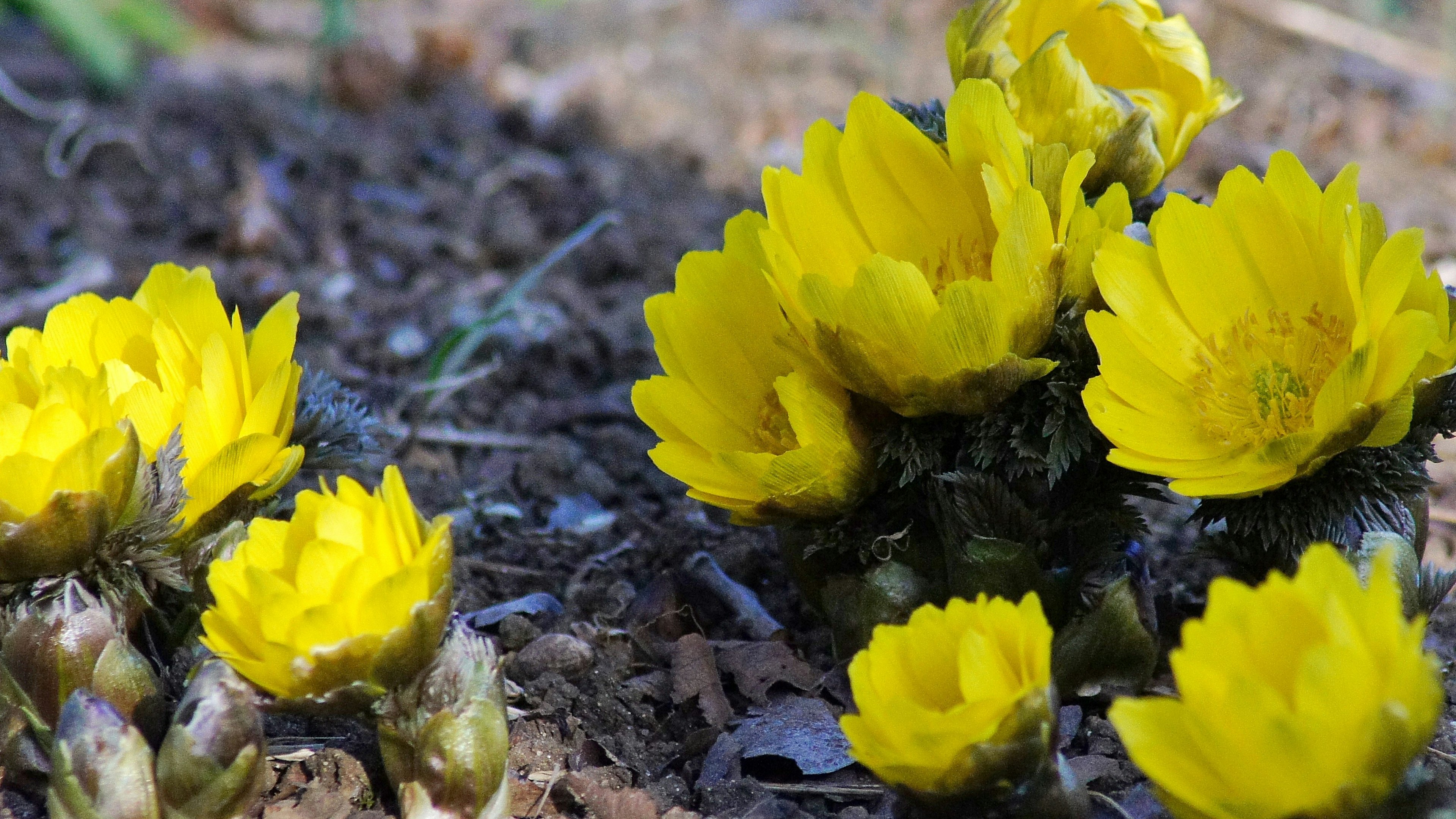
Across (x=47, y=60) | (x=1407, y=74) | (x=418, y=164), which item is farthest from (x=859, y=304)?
(x=47, y=60)

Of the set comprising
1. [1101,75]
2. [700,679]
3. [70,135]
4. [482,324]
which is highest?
[1101,75]

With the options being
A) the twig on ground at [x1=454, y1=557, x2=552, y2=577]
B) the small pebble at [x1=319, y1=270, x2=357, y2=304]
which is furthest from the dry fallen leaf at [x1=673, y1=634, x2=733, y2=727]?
the small pebble at [x1=319, y1=270, x2=357, y2=304]

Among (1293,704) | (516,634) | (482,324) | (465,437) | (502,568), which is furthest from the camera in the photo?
(465,437)

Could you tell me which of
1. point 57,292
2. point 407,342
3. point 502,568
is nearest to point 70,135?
point 57,292

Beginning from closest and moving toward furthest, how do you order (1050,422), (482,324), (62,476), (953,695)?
1. (953,695)
2. (62,476)
3. (1050,422)
4. (482,324)

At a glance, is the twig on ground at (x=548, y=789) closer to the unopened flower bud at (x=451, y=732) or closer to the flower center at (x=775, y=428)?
the unopened flower bud at (x=451, y=732)

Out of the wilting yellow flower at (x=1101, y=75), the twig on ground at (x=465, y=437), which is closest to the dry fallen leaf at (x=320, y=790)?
the twig on ground at (x=465, y=437)

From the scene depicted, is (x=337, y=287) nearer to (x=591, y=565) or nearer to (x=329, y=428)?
(x=591, y=565)
